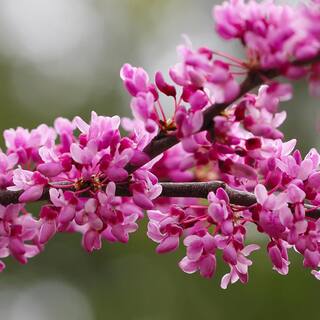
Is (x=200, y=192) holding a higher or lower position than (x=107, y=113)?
higher

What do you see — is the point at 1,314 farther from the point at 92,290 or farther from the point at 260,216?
the point at 260,216

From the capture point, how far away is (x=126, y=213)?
8.32ft

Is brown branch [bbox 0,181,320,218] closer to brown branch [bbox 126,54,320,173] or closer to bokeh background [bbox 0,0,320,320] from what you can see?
brown branch [bbox 126,54,320,173]

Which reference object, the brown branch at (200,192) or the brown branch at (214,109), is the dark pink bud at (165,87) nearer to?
the brown branch at (214,109)

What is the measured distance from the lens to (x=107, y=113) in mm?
12766

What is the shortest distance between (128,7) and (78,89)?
3.07m

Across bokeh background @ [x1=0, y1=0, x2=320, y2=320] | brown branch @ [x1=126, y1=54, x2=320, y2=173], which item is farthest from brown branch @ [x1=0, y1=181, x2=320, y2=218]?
bokeh background @ [x1=0, y1=0, x2=320, y2=320]

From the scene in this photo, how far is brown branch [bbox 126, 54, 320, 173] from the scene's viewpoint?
1988 mm

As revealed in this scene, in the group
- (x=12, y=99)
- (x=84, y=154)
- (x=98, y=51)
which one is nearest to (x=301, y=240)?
(x=84, y=154)

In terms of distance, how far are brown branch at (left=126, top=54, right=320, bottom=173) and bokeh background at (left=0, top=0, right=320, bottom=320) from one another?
6163 millimetres

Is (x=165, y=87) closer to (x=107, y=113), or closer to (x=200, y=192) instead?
(x=200, y=192)

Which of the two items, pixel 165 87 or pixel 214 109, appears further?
pixel 165 87

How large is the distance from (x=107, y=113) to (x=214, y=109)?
1071cm

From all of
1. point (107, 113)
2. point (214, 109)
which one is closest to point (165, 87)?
point (214, 109)
